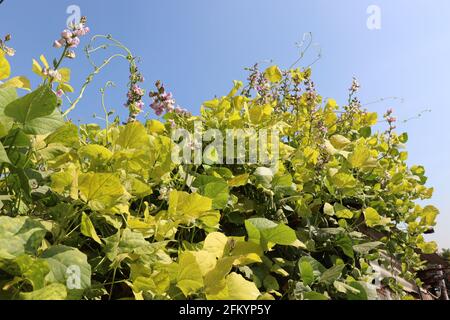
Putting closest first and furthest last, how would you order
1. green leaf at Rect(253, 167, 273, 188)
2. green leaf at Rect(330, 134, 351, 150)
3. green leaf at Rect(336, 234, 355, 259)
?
green leaf at Rect(253, 167, 273, 188) < green leaf at Rect(336, 234, 355, 259) < green leaf at Rect(330, 134, 351, 150)

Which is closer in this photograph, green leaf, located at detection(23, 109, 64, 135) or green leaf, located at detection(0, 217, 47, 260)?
→ green leaf, located at detection(0, 217, 47, 260)

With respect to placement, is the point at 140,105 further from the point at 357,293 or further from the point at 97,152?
the point at 357,293

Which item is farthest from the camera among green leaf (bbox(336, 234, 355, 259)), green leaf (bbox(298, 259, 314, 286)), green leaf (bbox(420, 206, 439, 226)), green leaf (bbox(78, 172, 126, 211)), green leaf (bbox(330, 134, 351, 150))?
green leaf (bbox(420, 206, 439, 226))

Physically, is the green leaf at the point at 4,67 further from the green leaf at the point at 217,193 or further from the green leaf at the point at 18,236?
the green leaf at the point at 217,193

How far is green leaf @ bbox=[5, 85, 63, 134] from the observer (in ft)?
2.67

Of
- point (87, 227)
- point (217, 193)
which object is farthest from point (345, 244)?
point (87, 227)

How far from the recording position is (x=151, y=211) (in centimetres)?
116

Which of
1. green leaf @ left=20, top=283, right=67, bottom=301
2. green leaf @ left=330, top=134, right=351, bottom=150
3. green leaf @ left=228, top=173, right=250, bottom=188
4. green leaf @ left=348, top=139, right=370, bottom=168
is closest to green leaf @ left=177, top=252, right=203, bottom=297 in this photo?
green leaf @ left=20, top=283, right=67, bottom=301

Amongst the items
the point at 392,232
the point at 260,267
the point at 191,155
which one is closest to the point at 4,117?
the point at 191,155

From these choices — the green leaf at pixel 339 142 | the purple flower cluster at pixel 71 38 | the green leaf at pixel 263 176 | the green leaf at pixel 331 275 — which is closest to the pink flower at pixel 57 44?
the purple flower cluster at pixel 71 38

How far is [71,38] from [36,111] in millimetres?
260

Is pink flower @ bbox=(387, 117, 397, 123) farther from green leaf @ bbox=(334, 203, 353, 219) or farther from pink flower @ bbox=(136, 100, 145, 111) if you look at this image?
pink flower @ bbox=(136, 100, 145, 111)
